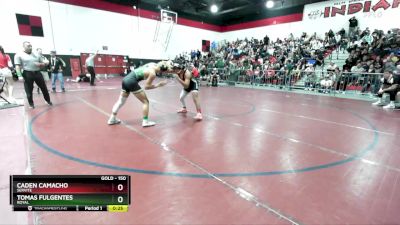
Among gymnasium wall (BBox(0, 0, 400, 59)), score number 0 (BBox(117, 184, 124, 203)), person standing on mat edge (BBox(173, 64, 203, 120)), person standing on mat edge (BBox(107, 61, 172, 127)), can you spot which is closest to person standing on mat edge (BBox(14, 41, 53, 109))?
person standing on mat edge (BBox(107, 61, 172, 127))

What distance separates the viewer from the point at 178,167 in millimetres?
2857

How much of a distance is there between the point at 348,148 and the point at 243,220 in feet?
9.25

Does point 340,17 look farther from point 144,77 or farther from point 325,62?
point 144,77

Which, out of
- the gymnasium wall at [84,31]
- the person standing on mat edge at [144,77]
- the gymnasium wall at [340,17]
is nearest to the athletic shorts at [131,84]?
the person standing on mat edge at [144,77]

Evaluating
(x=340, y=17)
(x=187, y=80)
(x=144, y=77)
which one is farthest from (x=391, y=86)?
(x=340, y=17)

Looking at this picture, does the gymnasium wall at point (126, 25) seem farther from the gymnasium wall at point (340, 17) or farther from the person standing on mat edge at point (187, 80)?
the person standing on mat edge at point (187, 80)

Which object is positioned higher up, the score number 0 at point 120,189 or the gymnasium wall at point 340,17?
the gymnasium wall at point 340,17

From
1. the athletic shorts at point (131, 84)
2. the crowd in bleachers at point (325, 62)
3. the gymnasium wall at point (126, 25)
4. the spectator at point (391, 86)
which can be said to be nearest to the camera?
the athletic shorts at point (131, 84)

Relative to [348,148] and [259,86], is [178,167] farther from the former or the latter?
[259,86]
